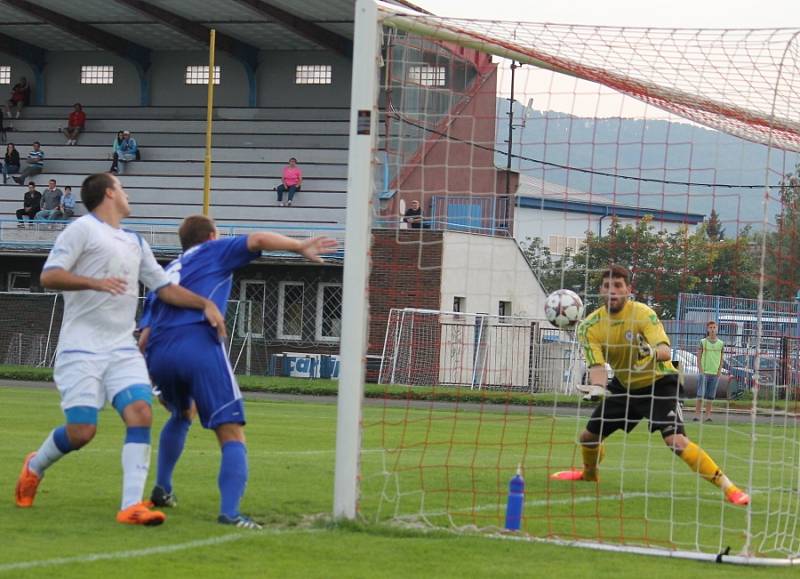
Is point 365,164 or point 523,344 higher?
point 365,164

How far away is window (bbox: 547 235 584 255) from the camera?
9.20 meters

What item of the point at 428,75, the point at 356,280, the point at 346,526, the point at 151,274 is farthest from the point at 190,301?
the point at 428,75

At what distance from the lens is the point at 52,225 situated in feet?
119

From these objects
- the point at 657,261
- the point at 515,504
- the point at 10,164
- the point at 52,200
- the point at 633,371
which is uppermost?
the point at 10,164

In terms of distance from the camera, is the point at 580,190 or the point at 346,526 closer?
the point at 346,526

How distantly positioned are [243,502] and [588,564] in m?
2.77

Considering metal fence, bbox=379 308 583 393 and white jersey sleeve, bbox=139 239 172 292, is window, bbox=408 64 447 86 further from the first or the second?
metal fence, bbox=379 308 583 393

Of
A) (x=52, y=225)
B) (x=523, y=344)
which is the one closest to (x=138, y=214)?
(x=52, y=225)

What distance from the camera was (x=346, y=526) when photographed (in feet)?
26.1

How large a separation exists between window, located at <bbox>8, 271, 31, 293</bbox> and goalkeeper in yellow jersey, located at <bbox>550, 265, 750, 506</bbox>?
1186 inches

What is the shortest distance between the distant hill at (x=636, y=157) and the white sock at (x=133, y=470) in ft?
10.4

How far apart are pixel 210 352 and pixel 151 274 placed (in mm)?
599

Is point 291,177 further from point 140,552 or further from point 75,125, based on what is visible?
point 140,552

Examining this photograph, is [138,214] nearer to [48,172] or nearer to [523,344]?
[48,172]
